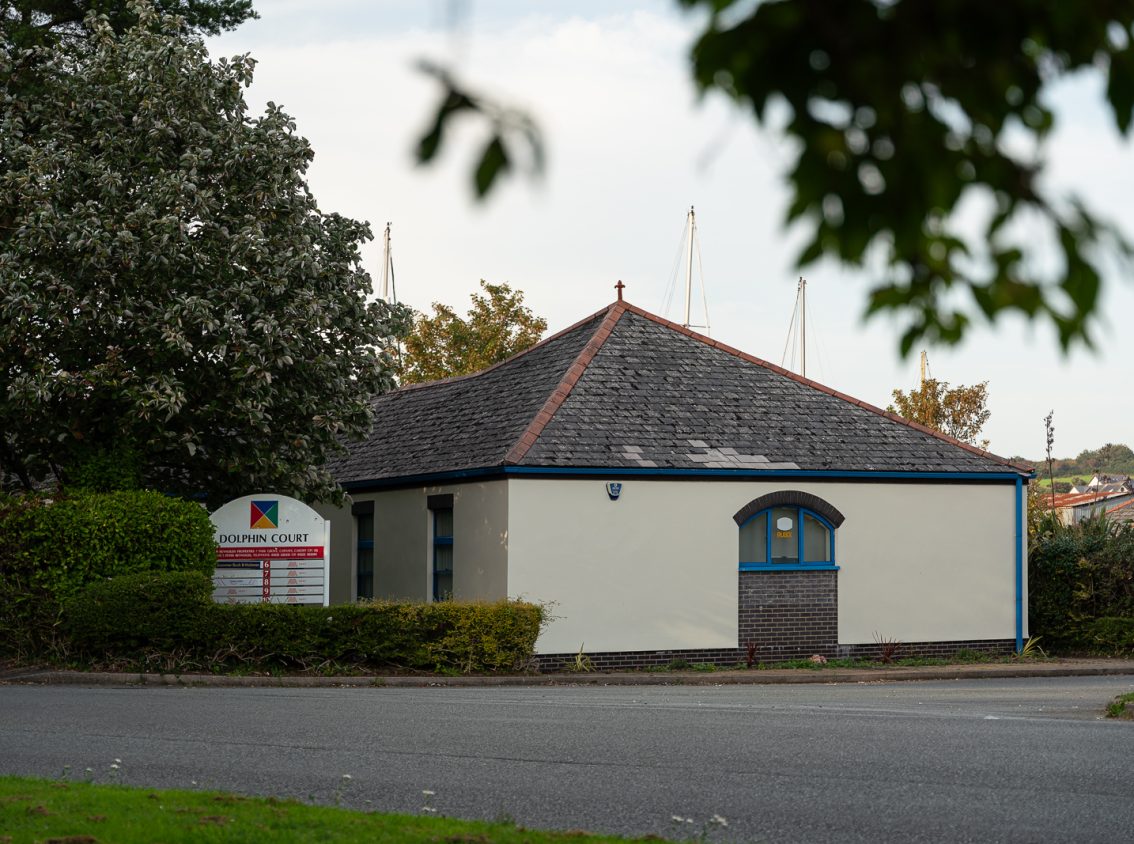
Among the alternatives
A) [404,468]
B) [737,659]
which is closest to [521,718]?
[737,659]

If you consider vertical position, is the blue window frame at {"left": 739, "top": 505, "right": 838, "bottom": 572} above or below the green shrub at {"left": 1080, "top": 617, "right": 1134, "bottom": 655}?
above

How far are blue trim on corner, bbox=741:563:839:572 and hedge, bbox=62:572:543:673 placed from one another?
4.63m

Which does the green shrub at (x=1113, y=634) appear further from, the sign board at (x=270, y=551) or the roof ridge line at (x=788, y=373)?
the sign board at (x=270, y=551)

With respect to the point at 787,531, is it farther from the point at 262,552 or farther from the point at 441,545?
the point at 262,552

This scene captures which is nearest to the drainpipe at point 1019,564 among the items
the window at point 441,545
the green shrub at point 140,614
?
the window at point 441,545

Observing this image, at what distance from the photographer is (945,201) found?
131 inches

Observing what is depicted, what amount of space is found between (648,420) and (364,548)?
24.1ft

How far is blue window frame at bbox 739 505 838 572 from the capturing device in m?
24.3

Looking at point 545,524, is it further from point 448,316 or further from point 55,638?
point 448,316

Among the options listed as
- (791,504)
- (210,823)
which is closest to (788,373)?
(791,504)

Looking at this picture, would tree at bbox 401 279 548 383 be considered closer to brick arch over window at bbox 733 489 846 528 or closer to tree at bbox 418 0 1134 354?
brick arch over window at bbox 733 489 846 528

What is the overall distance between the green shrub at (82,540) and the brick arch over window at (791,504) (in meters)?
9.25

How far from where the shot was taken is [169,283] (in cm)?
2117

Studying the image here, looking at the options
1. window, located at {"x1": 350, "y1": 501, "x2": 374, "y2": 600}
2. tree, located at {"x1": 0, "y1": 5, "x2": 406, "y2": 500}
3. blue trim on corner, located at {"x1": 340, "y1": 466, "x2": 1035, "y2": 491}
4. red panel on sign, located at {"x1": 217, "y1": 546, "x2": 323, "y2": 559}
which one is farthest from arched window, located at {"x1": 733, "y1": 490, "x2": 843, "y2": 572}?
window, located at {"x1": 350, "y1": 501, "x2": 374, "y2": 600}
